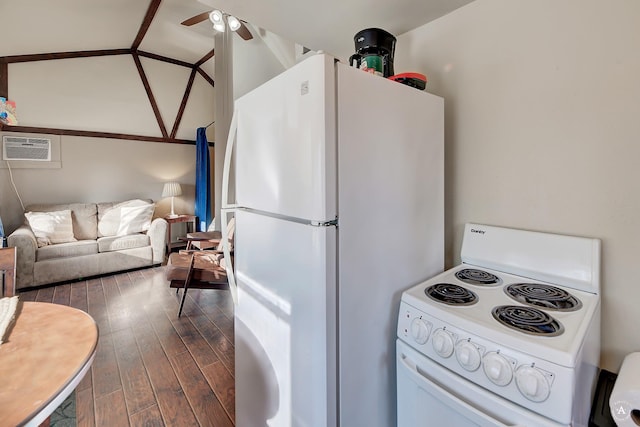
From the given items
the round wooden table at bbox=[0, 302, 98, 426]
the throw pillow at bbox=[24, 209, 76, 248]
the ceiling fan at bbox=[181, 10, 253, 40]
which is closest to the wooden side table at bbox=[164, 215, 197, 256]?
the throw pillow at bbox=[24, 209, 76, 248]

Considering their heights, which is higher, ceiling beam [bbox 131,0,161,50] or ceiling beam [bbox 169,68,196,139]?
ceiling beam [bbox 131,0,161,50]

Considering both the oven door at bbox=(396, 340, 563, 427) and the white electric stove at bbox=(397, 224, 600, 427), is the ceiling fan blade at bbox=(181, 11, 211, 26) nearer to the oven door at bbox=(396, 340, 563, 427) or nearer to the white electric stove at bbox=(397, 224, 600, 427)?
the white electric stove at bbox=(397, 224, 600, 427)

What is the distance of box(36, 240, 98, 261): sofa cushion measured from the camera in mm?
3467

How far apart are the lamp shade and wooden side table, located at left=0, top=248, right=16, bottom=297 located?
3.83m

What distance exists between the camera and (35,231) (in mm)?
3609

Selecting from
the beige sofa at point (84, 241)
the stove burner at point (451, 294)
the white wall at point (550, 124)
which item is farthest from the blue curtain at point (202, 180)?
the stove burner at point (451, 294)

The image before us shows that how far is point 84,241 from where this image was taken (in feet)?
12.6

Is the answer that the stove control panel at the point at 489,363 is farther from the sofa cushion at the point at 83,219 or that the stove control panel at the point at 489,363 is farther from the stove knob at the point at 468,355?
the sofa cushion at the point at 83,219

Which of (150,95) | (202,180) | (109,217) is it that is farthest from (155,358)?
(150,95)

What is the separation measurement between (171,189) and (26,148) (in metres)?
1.87

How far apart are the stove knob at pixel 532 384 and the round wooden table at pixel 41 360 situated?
3.80ft

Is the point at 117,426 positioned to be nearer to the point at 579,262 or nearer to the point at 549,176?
the point at 579,262

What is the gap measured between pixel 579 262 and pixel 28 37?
5600mm

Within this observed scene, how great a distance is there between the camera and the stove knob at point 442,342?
0.89m
